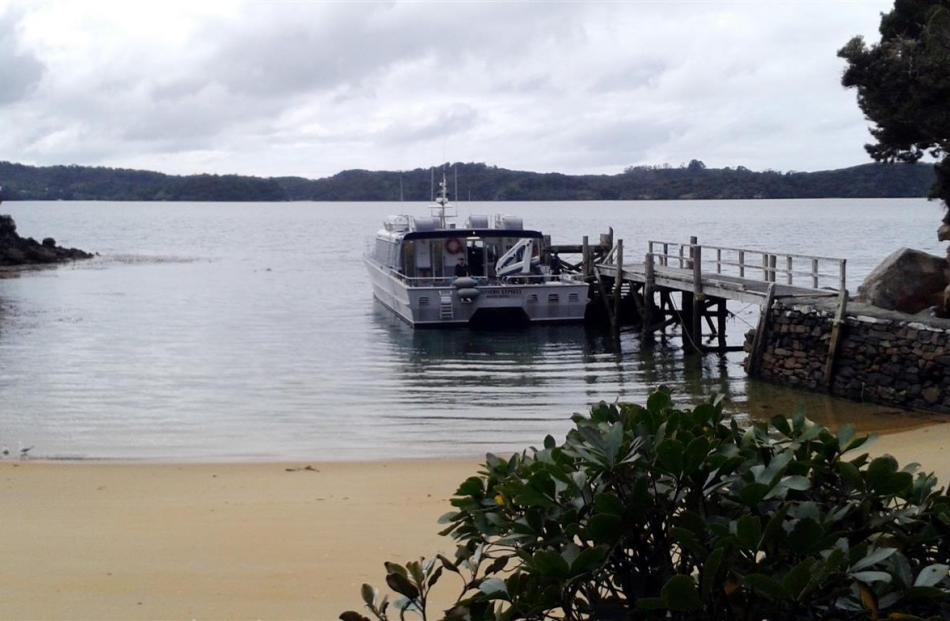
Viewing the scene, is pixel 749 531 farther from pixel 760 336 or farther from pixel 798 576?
pixel 760 336

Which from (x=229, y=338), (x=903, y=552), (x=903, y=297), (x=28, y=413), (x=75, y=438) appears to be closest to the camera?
(x=903, y=552)

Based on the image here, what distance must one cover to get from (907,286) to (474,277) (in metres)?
14.6

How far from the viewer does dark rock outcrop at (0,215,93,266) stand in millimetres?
61719

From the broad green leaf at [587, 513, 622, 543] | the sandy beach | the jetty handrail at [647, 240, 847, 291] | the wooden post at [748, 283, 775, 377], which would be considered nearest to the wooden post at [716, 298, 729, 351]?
the jetty handrail at [647, 240, 847, 291]

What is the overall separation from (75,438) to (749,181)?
7593 inches

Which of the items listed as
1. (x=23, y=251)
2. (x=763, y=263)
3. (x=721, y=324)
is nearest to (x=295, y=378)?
(x=721, y=324)

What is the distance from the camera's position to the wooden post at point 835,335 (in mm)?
18766

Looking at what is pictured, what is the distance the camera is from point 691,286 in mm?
26062

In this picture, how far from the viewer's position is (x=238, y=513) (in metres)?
9.38

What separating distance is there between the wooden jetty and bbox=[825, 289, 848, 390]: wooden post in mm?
55

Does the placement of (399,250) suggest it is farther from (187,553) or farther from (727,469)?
(727,469)

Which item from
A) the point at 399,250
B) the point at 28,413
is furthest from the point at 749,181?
the point at 28,413

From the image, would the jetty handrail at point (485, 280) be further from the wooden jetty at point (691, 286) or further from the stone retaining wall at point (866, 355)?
the stone retaining wall at point (866, 355)

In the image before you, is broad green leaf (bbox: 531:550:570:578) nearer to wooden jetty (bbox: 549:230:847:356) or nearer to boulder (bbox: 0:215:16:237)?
wooden jetty (bbox: 549:230:847:356)
